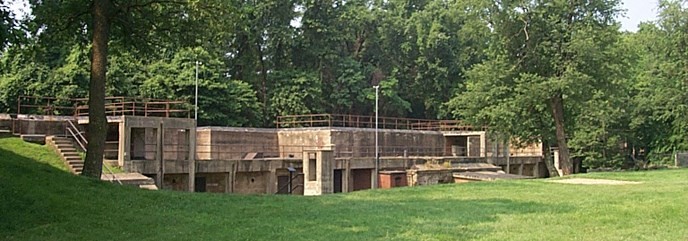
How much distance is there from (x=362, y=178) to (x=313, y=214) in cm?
2542

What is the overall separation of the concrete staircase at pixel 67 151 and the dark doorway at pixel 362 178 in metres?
16.1

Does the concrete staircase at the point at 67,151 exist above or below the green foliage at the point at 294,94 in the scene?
below

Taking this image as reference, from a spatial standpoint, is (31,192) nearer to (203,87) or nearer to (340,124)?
(203,87)

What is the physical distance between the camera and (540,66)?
30.3 metres

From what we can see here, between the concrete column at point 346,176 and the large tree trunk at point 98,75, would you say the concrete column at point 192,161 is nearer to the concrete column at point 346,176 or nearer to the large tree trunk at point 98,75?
the concrete column at point 346,176

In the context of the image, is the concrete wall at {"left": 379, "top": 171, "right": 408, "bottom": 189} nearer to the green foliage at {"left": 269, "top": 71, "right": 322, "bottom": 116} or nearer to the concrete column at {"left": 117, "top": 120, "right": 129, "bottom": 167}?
the green foliage at {"left": 269, "top": 71, "right": 322, "bottom": 116}

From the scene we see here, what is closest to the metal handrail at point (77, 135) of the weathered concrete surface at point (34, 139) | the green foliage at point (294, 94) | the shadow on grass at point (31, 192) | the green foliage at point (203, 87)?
the weathered concrete surface at point (34, 139)

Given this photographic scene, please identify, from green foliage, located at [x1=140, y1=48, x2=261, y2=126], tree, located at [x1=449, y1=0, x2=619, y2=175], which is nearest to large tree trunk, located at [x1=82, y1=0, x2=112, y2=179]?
tree, located at [x1=449, y1=0, x2=619, y2=175]

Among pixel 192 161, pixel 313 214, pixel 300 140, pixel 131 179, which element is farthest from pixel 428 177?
pixel 313 214

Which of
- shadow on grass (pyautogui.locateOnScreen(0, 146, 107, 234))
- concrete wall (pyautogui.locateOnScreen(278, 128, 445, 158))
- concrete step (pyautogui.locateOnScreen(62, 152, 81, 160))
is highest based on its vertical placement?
concrete wall (pyautogui.locateOnScreen(278, 128, 445, 158))

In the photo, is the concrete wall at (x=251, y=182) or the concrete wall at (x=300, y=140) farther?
A: the concrete wall at (x=300, y=140)

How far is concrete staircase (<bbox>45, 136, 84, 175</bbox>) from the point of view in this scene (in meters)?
23.1

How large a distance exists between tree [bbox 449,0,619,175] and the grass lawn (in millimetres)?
13273

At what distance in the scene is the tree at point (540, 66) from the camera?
28328mm
